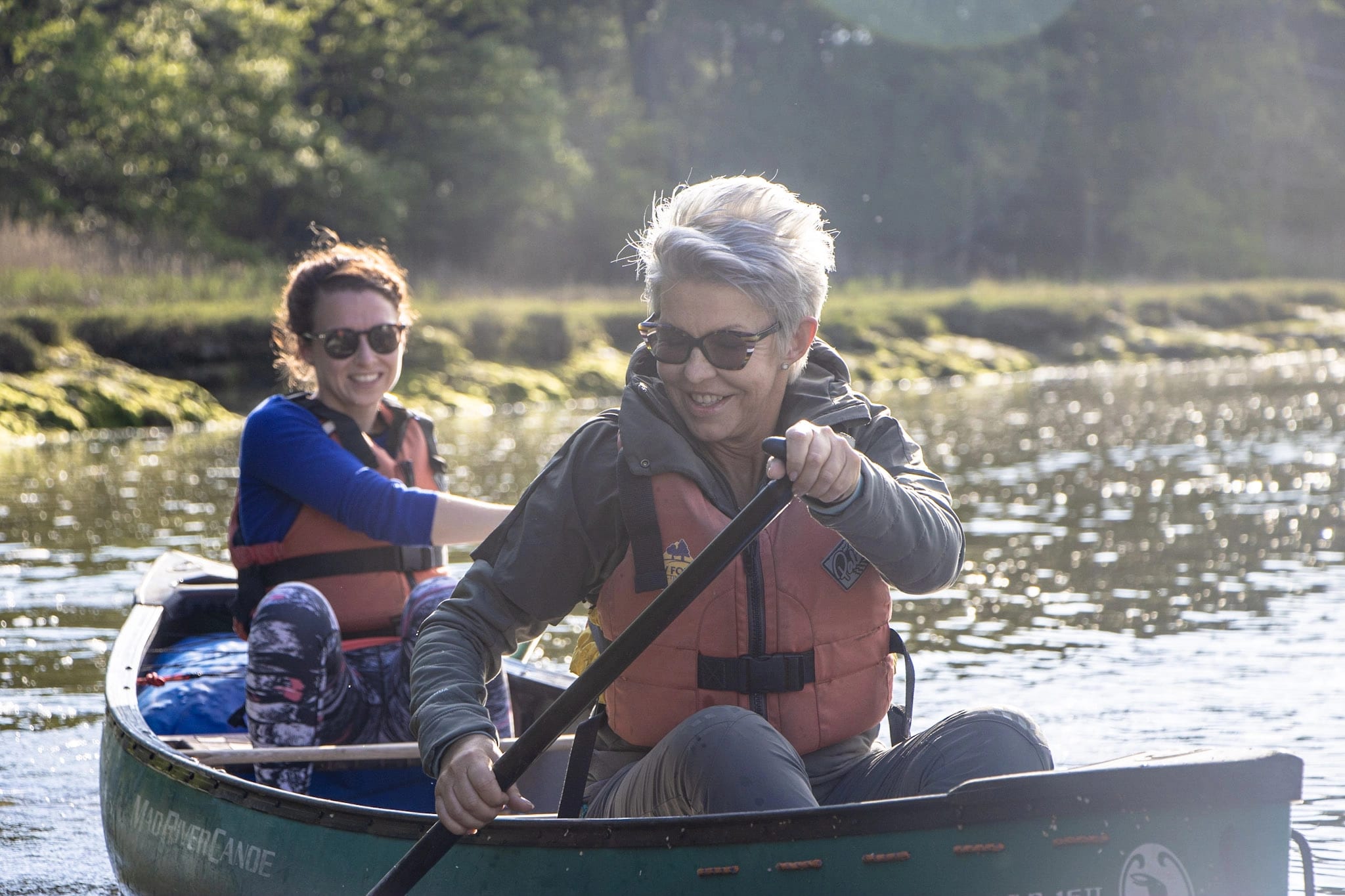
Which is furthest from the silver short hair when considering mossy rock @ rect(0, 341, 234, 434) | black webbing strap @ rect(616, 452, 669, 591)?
mossy rock @ rect(0, 341, 234, 434)

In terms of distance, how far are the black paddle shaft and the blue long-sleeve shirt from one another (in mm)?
1220

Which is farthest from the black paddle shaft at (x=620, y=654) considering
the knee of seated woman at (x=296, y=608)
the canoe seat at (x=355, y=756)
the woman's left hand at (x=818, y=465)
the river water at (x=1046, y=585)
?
the river water at (x=1046, y=585)

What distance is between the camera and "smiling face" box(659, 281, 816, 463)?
7.42 ft

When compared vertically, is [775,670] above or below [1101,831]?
above

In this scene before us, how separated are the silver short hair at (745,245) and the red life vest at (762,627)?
0.96ft

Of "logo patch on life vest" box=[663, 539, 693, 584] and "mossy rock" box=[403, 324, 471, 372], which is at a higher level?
"mossy rock" box=[403, 324, 471, 372]

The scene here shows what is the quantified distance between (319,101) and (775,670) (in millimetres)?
25223

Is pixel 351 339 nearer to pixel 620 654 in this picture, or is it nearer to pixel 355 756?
pixel 355 756

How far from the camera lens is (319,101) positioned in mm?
26031

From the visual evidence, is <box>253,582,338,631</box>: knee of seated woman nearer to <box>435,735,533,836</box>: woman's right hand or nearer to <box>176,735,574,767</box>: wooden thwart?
<box>176,735,574,767</box>: wooden thwart

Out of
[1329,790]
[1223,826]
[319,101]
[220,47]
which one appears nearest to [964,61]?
[319,101]

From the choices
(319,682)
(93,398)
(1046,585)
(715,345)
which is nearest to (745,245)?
(715,345)

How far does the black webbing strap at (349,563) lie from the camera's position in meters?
3.59

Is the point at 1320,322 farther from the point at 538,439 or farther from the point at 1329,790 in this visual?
the point at 1329,790
